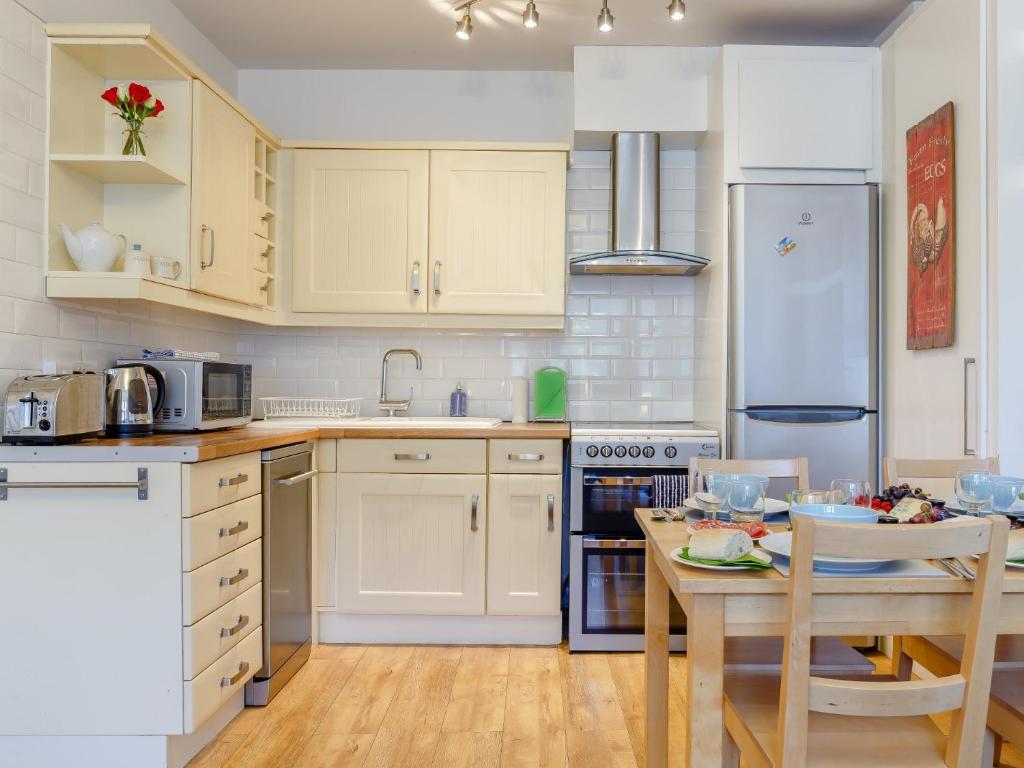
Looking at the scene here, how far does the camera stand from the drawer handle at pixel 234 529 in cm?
223

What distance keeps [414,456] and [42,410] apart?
1.40 meters

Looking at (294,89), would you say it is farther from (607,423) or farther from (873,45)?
(873,45)

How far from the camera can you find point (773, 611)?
4.43 feet

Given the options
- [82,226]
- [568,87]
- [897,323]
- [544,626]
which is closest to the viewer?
[82,226]

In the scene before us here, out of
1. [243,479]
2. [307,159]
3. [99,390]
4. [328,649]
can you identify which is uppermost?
[307,159]

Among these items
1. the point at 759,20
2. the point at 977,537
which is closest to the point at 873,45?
the point at 759,20

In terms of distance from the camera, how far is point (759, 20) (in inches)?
127

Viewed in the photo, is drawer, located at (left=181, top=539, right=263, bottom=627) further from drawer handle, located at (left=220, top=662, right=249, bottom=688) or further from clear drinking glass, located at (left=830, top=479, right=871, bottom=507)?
clear drinking glass, located at (left=830, top=479, right=871, bottom=507)

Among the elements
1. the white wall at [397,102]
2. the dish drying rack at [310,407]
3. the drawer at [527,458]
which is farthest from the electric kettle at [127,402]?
the white wall at [397,102]

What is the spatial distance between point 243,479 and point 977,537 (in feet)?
6.61

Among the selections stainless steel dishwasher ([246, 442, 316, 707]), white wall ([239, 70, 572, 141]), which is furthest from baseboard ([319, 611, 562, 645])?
white wall ([239, 70, 572, 141])

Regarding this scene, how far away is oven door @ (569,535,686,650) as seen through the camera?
304 cm

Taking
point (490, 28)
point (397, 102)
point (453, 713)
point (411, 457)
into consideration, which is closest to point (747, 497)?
point (453, 713)

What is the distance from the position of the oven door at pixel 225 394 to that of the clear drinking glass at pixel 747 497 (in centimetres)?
185
